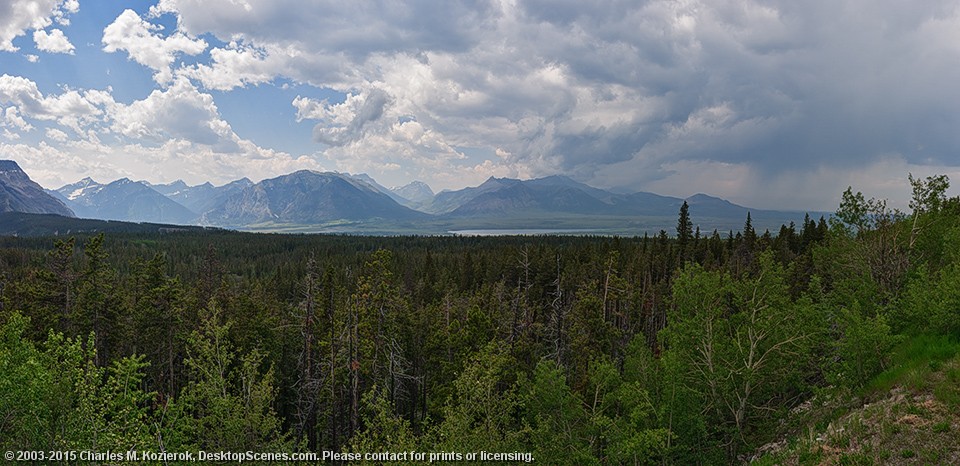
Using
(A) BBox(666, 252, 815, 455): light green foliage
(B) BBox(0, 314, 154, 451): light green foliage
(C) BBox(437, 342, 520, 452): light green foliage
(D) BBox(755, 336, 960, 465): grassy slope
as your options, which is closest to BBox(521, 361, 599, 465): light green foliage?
(C) BBox(437, 342, 520, 452): light green foliage

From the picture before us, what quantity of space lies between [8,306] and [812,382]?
6514 centimetres

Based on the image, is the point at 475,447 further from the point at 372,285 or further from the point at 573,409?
the point at 372,285

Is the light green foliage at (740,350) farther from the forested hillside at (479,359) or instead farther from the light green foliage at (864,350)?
the light green foliage at (864,350)

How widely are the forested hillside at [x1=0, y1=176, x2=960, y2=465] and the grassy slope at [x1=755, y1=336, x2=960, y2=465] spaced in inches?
41.6

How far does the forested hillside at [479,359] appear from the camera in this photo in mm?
20656

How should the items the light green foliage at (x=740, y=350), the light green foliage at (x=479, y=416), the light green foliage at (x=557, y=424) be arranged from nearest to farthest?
the light green foliage at (x=479, y=416) < the light green foliage at (x=740, y=350) < the light green foliage at (x=557, y=424)

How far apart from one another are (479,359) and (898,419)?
62.0ft

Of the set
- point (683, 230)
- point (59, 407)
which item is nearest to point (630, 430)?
point (59, 407)

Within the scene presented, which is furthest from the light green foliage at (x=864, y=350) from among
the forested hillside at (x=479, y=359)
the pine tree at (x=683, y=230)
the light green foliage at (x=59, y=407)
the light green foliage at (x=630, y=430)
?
the pine tree at (x=683, y=230)

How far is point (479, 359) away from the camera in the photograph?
91.2ft

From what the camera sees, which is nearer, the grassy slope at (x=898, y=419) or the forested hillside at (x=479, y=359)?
the grassy slope at (x=898, y=419)

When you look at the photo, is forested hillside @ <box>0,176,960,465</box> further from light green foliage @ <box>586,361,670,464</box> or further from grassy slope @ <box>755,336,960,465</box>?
grassy slope @ <box>755,336,960,465</box>

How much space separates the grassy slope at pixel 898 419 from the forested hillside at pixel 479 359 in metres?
1.06

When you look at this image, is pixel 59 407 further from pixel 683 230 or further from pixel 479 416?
pixel 683 230
